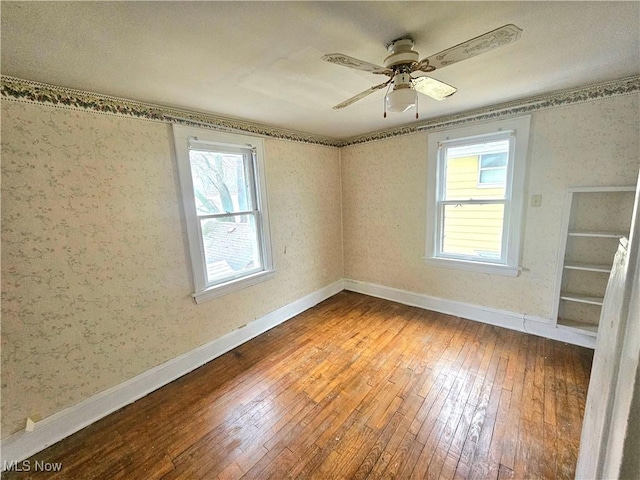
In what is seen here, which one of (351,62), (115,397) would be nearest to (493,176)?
(351,62)

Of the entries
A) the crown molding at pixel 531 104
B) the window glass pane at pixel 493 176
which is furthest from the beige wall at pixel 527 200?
the window glass pane at pixel 493 176

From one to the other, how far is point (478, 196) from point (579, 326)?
150 centimetres

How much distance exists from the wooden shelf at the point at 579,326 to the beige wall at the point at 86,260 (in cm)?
332

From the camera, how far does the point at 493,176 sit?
263cm

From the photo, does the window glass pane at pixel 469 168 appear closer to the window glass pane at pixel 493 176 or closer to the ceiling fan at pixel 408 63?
the window glass pane at pixel 493 176

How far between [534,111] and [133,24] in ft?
9.96

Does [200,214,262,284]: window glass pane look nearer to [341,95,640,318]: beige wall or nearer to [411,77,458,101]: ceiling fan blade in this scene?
[341,95,640,318]: beige wall

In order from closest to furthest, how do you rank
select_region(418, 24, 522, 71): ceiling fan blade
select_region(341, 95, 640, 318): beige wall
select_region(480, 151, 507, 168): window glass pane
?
select_region(418, 24, 522, 71): ceiling fan blade < select_region(341, 95, 640, 318): beige wall < select_region(480, 151, 507, 168): window glass pane

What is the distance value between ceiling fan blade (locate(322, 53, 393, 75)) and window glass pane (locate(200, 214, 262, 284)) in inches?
70.8

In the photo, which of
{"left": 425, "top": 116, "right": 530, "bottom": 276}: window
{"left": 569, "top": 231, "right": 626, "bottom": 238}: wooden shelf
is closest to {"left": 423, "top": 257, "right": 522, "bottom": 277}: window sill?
{"left": 425, "top": 116, "right": 530, "bottom": 276}: window

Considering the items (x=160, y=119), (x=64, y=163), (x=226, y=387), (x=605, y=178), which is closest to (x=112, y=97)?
(x=160, y=119)

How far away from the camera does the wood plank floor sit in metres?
1.43

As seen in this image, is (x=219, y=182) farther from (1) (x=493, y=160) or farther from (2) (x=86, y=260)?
(1) (x=493, y=160)

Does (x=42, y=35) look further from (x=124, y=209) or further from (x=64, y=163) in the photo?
(x=124, y=209)
